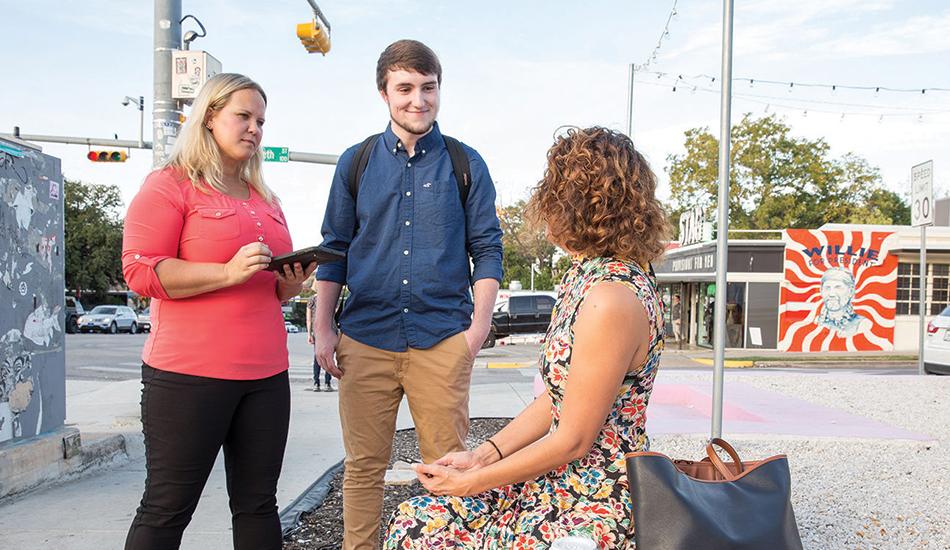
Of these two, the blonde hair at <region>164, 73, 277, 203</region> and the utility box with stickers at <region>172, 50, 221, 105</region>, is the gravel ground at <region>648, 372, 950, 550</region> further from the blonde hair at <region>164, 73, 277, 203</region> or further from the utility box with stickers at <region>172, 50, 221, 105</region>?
the utility box with stickers at <region>172, 50, 221, 105</region>

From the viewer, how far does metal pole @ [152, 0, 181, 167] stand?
218 inches

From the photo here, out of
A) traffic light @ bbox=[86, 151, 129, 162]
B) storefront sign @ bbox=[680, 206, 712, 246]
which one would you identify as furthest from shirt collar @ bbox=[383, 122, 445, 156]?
storefront sign @ bbox=[680, 206, 712, 246]

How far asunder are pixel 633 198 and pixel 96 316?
124 feet

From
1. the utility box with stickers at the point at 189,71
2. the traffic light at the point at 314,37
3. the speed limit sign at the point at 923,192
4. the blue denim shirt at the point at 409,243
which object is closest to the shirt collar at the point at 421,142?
the blue denim shirt at the point at 409,243

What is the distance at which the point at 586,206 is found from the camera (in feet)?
5.95

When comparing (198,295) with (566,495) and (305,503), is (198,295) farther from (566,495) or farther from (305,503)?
(305,503)

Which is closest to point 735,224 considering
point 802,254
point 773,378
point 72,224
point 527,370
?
point 802,254

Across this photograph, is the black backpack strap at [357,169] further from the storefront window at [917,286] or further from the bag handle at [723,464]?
the storefront window at [917,286]

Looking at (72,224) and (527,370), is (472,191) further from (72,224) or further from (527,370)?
(72,224)

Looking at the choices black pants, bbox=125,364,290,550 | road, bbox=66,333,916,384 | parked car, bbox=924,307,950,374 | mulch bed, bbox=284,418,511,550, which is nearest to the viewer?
black pants, bbox=125,364,290,550

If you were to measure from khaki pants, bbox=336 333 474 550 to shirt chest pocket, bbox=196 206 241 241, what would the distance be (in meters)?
0.67

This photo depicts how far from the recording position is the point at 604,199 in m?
1.80

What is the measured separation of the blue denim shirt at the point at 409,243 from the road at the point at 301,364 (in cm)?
892

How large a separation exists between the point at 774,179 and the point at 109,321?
109ft
